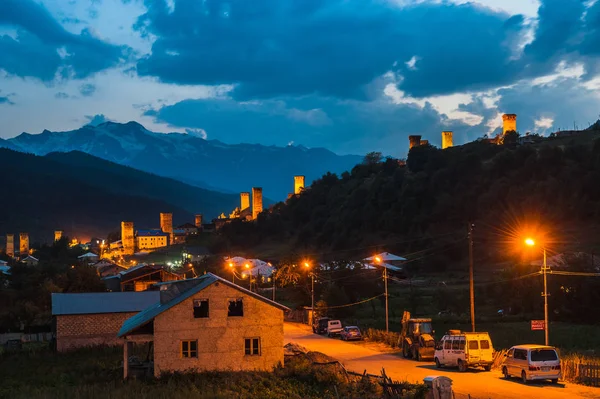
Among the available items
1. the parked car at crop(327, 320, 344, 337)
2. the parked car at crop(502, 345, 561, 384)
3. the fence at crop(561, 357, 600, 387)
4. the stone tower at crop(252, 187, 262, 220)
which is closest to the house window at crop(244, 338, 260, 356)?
the parked car at crop(502, 345, 561, 384)

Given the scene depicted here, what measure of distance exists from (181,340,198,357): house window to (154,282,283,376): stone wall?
167 millimetres

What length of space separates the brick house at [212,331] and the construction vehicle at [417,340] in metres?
7.25

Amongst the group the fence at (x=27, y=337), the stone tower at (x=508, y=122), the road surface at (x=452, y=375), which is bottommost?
the fence at (x=27, y=337)

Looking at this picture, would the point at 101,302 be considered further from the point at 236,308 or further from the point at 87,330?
the point at 236,308

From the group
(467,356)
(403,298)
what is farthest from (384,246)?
(467,356)

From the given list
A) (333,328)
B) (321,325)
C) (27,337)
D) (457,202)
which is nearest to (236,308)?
(333,328)

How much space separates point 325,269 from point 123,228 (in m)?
122

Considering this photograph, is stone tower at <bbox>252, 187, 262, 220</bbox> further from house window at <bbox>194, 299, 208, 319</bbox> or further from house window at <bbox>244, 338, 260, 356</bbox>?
house window at <bbox>244, 338, 260, 356</bbox>

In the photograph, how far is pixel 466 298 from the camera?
59594 millimetres

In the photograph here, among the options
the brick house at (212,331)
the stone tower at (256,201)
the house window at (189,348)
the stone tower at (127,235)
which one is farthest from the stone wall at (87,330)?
the stone tower at (127,235)

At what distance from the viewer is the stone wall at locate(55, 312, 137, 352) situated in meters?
45.0

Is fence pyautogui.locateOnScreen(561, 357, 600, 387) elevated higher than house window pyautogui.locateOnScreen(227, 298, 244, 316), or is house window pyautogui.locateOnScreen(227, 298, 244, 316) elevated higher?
house window pyautogui.locateOnScreen(227, 298, 244, 316)

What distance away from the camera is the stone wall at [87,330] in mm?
44956

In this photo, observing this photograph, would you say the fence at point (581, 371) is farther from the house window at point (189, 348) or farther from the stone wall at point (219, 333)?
the house window at point (189, 348)
